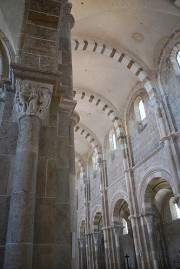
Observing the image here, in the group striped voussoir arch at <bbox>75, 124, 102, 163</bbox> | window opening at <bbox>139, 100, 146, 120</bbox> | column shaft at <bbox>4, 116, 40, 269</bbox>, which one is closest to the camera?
column shaft at <bbox>4, 116, 40, 269</bbox>

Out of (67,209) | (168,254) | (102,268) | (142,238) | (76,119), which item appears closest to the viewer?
(67,209)

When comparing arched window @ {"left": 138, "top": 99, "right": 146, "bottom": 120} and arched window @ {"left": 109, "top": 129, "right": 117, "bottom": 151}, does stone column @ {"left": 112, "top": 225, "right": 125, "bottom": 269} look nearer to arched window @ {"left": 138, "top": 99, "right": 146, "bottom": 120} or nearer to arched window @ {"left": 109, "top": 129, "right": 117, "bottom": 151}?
arched window @ {"left": 109, "top": 129, "right": 117, "bottom": 151}

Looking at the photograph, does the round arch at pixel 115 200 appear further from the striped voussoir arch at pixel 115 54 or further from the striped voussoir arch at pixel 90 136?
the striped voussoir arch at pixel 115 54

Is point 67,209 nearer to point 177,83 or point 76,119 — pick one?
point 76,119

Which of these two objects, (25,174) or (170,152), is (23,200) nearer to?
(25,174)

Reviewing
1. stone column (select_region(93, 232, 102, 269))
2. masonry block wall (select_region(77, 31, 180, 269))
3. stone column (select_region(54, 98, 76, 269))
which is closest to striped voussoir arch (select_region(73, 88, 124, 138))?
masonry block wall (select_region(77, 31, 180, 269))

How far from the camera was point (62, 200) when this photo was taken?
3.14 meters

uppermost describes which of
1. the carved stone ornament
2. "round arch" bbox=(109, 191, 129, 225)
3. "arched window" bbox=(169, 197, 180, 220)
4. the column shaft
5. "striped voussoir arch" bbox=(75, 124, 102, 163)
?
"striped voussoir arch" bbox=(75, 124, 102, 163)

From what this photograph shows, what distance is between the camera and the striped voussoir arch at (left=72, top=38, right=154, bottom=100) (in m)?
10.4

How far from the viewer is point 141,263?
32.4 feet

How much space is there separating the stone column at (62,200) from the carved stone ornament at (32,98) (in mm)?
471

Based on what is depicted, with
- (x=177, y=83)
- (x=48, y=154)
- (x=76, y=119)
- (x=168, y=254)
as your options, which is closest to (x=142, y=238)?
(x=168, y=254)

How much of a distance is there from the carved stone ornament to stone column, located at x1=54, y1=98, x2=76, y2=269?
18.5 inches

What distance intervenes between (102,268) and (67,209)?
1499 cm
